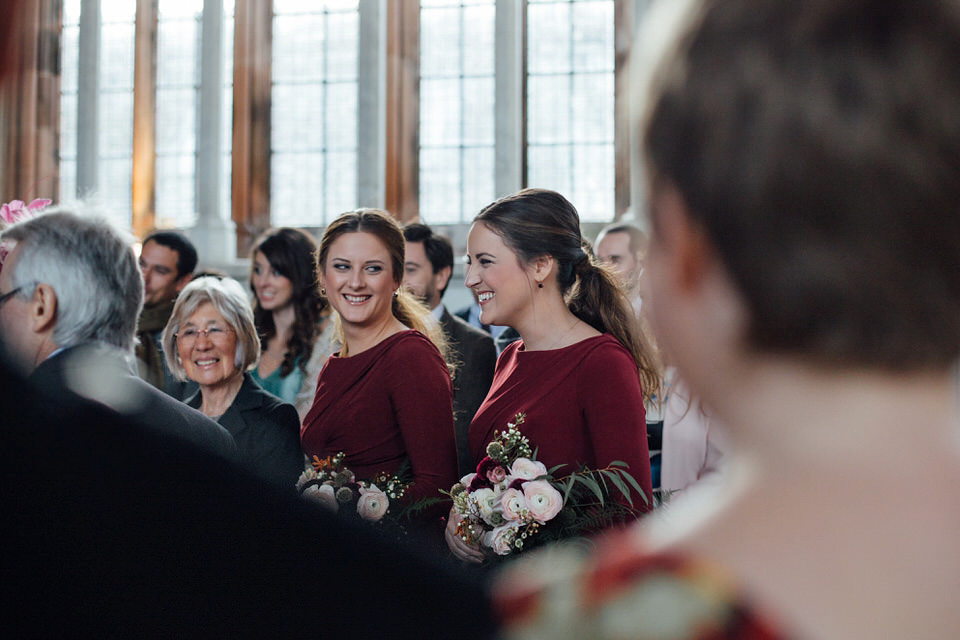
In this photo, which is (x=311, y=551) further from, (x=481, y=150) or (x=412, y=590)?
(x=481, y=150)

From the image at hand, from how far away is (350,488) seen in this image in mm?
2916

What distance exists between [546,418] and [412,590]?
2.29 meters

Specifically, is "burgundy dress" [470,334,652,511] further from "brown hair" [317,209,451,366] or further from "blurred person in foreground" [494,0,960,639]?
"blurred person in foreground" [494,0,960,639]

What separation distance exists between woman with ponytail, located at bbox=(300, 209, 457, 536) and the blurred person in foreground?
7.94 feet

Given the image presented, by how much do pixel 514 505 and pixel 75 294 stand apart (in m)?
1.15

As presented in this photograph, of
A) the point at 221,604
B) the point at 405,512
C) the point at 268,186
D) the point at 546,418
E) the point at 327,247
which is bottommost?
the point at 405,512

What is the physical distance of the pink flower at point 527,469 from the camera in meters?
2.51

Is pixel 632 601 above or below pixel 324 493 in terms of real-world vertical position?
above

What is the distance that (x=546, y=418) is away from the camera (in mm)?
2836

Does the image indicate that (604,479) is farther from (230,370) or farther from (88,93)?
(88,93)

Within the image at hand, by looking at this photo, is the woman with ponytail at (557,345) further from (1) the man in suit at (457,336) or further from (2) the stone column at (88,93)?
(2) the stone column at (88,93)

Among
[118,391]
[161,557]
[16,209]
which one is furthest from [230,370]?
[161,557]

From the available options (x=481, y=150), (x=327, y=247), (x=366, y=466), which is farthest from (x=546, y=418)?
(x=481, y=150)

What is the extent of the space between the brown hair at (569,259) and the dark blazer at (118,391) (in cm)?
121
